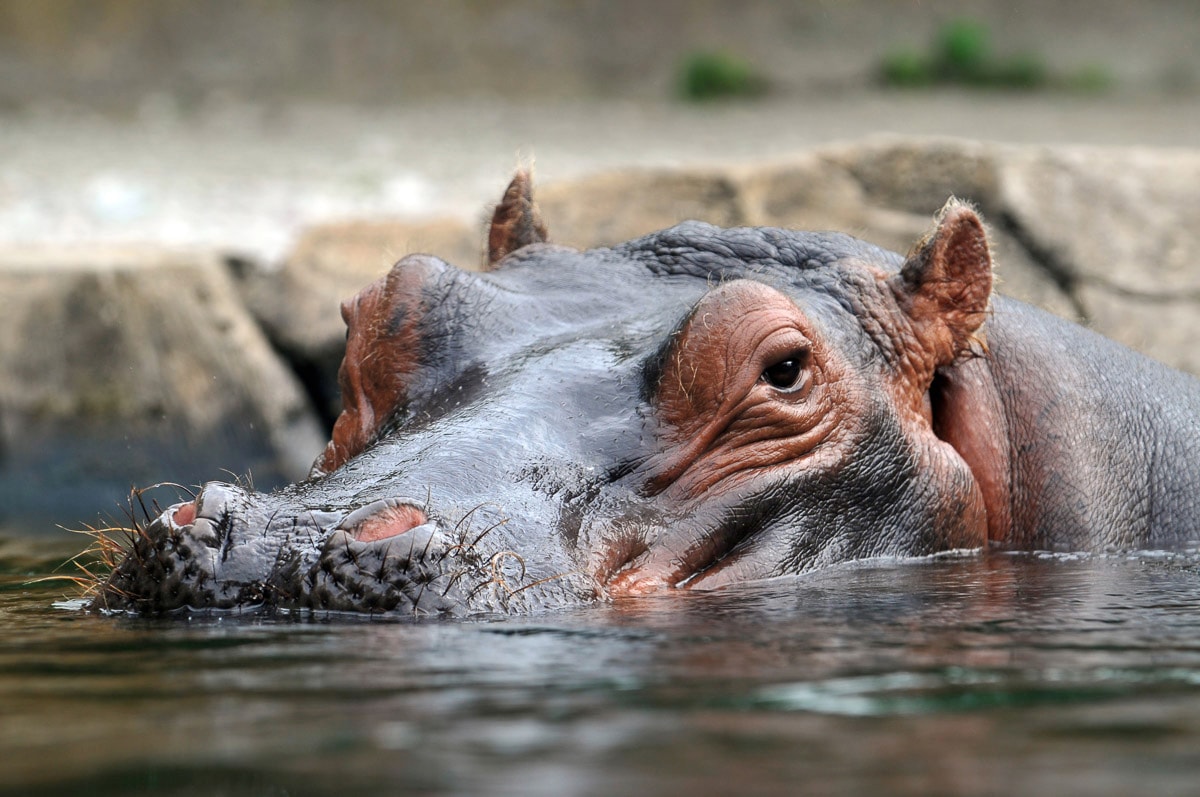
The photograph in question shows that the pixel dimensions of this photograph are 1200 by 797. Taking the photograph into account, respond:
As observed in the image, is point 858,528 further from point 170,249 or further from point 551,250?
point 170,249

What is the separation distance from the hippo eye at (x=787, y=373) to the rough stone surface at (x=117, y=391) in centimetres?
453

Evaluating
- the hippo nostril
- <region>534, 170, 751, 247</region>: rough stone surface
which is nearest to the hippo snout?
the hippo nostril

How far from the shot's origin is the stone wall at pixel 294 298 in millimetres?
8172

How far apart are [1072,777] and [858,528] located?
7.16ft

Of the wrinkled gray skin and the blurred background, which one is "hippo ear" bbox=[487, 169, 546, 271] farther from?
the blurred background

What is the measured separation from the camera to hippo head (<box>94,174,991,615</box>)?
10.8 ft

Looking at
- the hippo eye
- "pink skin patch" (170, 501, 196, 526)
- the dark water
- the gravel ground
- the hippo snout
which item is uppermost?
the gravel ground

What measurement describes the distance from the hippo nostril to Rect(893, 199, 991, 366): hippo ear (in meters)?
1.76

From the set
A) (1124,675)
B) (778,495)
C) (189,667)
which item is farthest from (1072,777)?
(778,495)

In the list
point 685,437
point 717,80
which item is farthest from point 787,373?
point 717,80

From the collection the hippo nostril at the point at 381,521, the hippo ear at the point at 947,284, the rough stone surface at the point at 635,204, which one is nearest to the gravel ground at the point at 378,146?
the rough stone surface at the point at 635,204

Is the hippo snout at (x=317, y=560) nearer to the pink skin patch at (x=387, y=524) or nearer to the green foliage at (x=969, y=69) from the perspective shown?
the pink skin patch at (x=387, y=524)

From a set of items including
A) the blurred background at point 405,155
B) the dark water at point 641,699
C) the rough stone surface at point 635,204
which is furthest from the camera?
the rough stone surface at point 635,204

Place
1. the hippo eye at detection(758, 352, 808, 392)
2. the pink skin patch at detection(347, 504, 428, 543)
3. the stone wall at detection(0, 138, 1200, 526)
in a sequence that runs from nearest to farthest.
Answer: the pink skin patch at detection(347, 504, 428, 543) → the hippo eye at detection(758, 352, 808, 392) → the stone wall at detection(0, 138, 1200, 526)
